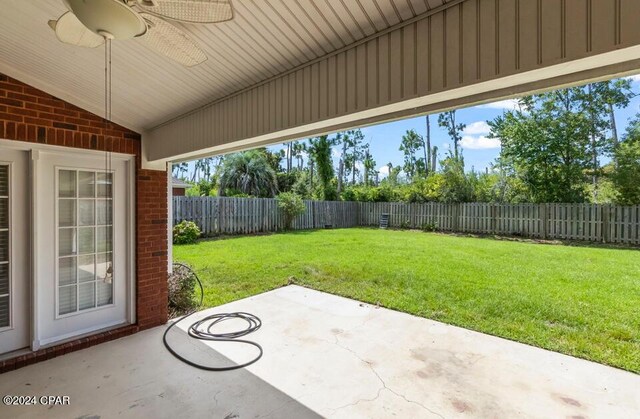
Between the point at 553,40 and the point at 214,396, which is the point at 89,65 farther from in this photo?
the point at 553,40

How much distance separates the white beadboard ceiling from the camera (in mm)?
1711

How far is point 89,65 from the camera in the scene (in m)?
2.46

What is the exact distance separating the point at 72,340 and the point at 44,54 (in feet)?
8.55

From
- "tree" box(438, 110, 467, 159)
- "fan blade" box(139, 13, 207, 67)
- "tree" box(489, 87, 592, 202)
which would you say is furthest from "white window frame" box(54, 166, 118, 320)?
"tree" box(438, 110, 467, 159)

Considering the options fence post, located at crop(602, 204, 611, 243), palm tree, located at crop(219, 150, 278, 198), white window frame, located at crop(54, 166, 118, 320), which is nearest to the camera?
white window frame, located at crop(54, 166, 118, 320)

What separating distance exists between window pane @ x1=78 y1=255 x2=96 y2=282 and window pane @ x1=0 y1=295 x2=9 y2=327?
1.80 ft

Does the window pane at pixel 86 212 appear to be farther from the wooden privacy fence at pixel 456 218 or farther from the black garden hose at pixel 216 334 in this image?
the wooden privacy fence at pixel 456 218

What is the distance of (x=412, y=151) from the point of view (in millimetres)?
25344

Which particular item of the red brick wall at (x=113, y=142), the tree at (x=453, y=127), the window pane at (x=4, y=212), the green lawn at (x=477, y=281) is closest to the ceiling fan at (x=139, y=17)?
the red brick wall at (x=113, y=142)

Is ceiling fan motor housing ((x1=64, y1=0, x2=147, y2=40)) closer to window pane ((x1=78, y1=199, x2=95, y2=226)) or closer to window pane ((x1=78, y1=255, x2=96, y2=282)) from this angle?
window pane ((x1=78, y1=199, x2=95, y2=226))

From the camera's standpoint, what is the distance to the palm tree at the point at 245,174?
1608 centimetres

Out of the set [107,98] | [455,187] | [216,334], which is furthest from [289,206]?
[107,98]

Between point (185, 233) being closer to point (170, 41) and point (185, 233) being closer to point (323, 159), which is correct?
point (170, 41)

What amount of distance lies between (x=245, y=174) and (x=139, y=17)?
1509 cm
